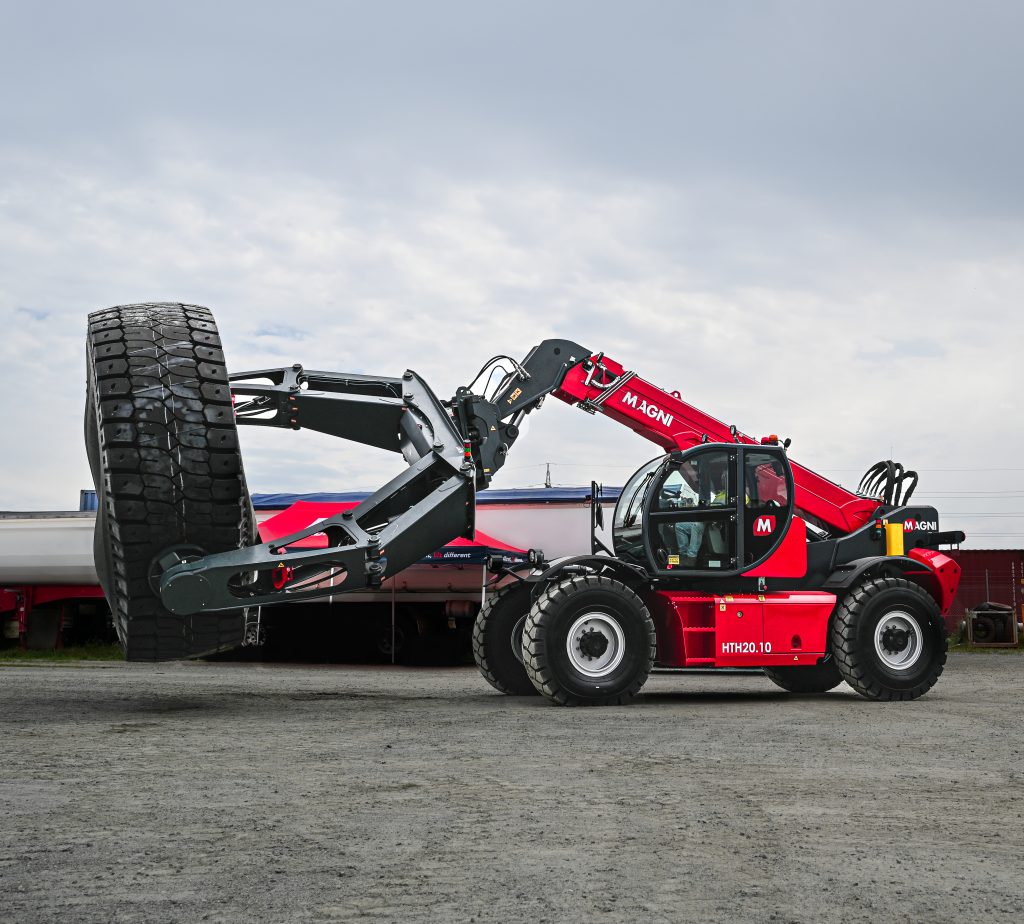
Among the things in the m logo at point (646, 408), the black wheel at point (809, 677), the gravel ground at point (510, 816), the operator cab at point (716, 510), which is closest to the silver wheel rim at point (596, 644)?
the gravel ground at point (510, 816)

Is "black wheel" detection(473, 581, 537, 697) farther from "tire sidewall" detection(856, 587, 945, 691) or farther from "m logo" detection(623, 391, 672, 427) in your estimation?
"tire sidewall" detection(856, 587, 945, 691)

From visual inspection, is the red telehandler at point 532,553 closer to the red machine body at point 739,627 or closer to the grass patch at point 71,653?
the red machine body at point 739,627

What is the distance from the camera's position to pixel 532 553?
1147 cm

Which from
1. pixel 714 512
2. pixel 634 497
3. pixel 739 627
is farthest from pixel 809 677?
pixel 634 497

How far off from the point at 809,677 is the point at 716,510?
284 cm

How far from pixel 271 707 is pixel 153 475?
2.92 m

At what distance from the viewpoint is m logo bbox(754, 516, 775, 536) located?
1174 centimetres

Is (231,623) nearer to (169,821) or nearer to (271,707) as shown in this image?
(271,707)

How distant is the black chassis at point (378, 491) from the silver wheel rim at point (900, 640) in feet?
14.1

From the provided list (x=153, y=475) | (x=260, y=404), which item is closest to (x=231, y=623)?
(x=153, y=475)

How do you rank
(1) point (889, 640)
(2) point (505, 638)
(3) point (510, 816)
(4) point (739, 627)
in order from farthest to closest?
(2) point (505, 638) < (1) point (889, 640) < (4) point (739, 627) < (3) point (510, 816)

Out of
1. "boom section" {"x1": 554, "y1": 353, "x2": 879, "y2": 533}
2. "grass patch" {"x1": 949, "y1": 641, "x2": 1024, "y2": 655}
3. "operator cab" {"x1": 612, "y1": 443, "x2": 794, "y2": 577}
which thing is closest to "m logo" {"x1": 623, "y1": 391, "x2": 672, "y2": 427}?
"boom section" {"x1": 554, "y1": 353, "x2": 879, "y2": 533}

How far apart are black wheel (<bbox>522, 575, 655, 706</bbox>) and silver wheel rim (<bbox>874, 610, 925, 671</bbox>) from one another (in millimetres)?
2633

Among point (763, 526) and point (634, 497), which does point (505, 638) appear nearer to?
point (634, 497)
